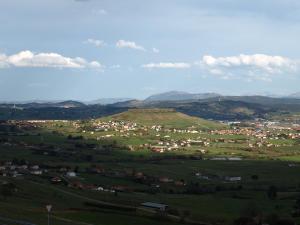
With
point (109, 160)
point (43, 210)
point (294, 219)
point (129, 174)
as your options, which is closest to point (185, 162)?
point (109, 160)

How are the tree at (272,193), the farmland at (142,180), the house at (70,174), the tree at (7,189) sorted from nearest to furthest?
1. the farmland at (142,180)
2. the tree at (7,189)
3. the tree at (272,193)
4. the house at (70,174)

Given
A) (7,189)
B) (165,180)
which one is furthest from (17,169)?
(7,189)

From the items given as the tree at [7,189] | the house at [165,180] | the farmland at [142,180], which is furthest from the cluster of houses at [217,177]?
the tree at [7,189]

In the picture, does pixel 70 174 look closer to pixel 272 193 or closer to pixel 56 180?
pixel 56 180

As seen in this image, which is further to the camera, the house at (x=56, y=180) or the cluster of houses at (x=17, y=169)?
the cluster of houses at (x=17, y=169)

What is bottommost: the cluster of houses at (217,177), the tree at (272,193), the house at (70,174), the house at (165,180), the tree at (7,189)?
the cluster of houses at (217,177)

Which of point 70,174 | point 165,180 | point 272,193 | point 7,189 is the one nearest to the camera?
point 7,189

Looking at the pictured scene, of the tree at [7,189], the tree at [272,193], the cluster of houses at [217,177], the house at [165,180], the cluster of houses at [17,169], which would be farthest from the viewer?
the cluster of houses at [217,177]

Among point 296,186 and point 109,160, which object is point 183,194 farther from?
point 109,160

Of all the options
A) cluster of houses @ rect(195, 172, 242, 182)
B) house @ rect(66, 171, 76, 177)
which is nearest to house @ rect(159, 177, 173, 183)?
cluster of houses @ rect(195, 172, 242, 182)

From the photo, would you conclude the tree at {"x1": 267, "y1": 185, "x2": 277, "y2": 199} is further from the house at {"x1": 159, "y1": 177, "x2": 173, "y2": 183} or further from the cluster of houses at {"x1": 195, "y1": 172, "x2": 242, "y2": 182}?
the house at {"x1": 159, "y1": 177, "x2": 173, "y2": 183}

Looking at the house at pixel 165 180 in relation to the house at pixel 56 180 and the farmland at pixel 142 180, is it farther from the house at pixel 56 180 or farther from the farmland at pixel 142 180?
the house at pixel 56 180
